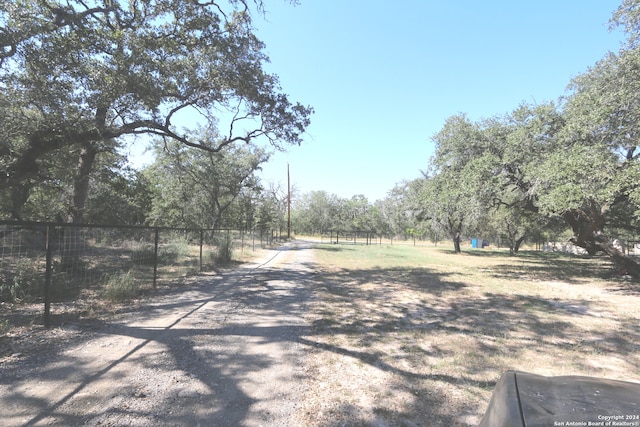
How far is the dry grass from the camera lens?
293 centimetres

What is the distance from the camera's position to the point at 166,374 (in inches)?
132

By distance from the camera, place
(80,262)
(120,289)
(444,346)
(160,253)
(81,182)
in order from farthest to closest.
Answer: (160,253) < (81,182) < (80,262) < (120,289) < (444,346)

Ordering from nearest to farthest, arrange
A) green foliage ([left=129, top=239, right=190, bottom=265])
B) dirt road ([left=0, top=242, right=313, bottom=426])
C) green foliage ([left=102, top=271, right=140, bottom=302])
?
1. dirt road ([left=0, top=242, right=313, bottom=426])
2. green foliage ([left=102, top=271, right=140, bottom=302])
3. green foliage ([left=129, top=239, right=190, bottom=265])

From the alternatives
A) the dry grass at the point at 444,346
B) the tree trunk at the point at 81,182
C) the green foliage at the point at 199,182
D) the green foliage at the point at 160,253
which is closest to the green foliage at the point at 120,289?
the green foliage at the point at 160,253

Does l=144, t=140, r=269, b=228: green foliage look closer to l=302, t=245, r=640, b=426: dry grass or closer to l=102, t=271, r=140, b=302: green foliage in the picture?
l=102, t=271, r=140, b=302: green foliage

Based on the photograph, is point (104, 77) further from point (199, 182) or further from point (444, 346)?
point (199, 182)

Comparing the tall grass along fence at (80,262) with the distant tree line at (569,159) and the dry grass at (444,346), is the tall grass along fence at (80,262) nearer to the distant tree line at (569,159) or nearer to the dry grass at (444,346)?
the dry grass at (444,346)

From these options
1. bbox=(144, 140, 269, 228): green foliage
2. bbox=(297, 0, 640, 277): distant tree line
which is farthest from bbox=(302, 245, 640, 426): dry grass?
bbox=(144, 140, 269, 228): green foliage

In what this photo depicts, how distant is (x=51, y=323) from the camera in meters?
4.85

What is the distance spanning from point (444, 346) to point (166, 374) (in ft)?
11.8

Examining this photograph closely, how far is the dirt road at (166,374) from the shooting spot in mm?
2643

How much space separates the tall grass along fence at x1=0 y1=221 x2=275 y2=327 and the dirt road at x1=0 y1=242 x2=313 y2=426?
156 centimetres

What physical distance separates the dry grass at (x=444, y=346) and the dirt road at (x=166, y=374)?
45 centimetres

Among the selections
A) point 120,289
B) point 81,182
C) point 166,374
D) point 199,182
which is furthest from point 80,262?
point 199,182
